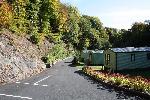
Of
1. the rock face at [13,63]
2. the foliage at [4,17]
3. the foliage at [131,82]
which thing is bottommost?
the foliage at [131,82]

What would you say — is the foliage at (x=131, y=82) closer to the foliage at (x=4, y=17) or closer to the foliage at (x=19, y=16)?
the foliage at (x=4, y=17)

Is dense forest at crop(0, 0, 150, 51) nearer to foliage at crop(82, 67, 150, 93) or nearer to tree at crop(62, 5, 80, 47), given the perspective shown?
tree at crop(62, 5, 80, 47)

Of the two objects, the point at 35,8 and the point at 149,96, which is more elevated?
the point at 35,8

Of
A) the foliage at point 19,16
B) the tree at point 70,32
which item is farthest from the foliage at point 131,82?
the tree at point 70,32

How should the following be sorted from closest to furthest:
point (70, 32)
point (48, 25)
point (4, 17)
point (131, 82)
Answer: point (131, 82) → point (4, 17) → point (48, 25) → point (70, 32)

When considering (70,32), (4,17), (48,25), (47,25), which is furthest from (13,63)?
(70,32)

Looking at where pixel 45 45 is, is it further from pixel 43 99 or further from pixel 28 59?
pixel 43 99

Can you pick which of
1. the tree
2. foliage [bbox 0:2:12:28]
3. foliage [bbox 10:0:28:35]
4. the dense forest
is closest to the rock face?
foliage [bbox 0:2:12:28]

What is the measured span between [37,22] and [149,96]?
5052 cm

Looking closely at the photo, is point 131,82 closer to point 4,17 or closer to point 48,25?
point 4,17

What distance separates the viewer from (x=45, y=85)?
29.4 meters

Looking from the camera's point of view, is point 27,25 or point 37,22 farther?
point 37,22

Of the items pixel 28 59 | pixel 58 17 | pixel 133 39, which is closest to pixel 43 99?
pixel 28 59

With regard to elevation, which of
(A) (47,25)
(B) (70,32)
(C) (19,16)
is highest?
(C) (19,16)
